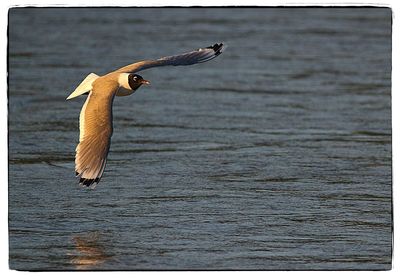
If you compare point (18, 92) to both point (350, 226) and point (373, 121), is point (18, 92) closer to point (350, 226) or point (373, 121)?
point (373, 121)

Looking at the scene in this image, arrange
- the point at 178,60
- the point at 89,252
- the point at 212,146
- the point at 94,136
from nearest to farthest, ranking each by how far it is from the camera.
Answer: the point at 89,252 → the point at 94,136 → the point at 178,60 → the point at 212,146

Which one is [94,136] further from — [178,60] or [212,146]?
[212,146]

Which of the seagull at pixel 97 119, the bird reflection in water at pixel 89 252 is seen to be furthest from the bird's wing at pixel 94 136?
the bird reflection in water at pixel 89 252

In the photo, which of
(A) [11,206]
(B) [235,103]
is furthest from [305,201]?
(B) [235,103]

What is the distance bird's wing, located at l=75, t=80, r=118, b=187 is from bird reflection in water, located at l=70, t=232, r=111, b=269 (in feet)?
0.86

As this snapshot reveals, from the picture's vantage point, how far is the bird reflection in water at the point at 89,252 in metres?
4.94

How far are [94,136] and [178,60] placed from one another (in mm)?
863

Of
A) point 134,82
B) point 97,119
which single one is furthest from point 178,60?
point 97,119

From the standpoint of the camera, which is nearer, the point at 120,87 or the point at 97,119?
the point at 97,119

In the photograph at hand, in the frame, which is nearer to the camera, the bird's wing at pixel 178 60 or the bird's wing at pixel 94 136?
the bird's wing at pixel 94 136

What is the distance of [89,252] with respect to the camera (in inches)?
200

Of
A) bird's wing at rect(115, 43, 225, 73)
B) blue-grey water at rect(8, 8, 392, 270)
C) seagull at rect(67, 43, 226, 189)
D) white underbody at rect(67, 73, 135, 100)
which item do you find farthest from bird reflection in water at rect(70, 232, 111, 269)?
bird's wing at rect(115, 43, 225, 73)

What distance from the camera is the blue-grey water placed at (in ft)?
17.1

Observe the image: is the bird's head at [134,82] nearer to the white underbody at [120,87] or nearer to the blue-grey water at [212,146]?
the white underbody at [120,87]
